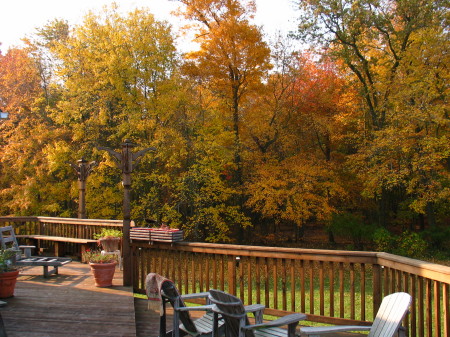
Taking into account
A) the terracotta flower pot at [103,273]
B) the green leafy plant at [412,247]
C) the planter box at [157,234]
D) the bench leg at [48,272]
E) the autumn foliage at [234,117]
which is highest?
the autumn foliage at [234,117]

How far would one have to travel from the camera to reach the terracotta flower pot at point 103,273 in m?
5.84

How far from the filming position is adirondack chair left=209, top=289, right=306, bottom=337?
295 cm

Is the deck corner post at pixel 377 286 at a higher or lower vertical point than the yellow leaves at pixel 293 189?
lower

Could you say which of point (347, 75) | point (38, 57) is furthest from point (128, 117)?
point (347, 75)

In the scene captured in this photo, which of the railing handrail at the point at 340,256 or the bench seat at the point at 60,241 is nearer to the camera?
the railing handrail at the point at 340,256

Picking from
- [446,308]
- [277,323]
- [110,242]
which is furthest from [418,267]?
[110,242]

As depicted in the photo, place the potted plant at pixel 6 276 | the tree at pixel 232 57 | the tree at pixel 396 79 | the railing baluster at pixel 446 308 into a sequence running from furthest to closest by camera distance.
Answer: the tree at pixel 232 57, the tree at pixel 396 79, the potted plant at pixel 6 276, the railing baluster at pixel 446 308

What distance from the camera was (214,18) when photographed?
16812 mm

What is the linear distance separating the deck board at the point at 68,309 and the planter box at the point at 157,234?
75cm

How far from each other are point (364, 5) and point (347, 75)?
2981 mm

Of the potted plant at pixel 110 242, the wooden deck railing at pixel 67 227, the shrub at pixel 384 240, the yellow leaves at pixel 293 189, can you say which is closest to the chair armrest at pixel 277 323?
the potted plant at pixel 110 242

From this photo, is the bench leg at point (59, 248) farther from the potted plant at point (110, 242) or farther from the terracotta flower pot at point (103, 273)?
the terracotta flower pot at point (103, 273)

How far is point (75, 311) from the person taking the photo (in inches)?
185

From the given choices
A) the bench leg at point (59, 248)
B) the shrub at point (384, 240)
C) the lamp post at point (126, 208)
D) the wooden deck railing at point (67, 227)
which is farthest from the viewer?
the shrub at point (384, 240)
